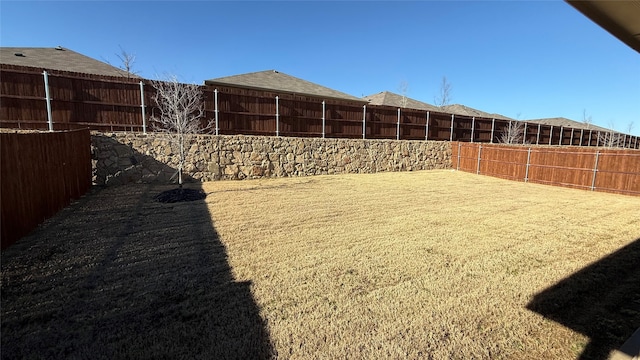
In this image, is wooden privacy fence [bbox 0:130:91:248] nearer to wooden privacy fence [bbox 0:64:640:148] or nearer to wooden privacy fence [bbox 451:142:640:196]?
wooden privacy fence [bbox 0:64:640:148]

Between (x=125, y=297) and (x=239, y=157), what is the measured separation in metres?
9.00

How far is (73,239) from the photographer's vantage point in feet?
15.2

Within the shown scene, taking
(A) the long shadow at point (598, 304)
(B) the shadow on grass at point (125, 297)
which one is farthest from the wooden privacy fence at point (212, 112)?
(A) the long shadow at point (598, 304)

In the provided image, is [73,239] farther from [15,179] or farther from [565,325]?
[565,325]

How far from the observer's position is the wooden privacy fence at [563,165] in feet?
36.0

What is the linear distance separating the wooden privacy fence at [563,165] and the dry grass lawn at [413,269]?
4.21 meters

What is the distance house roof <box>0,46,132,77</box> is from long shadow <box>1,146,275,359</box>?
13443 millimetres

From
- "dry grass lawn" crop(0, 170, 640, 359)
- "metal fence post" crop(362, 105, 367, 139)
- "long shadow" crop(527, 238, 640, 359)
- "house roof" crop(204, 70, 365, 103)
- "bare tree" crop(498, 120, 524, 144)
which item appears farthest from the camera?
"bare tree" crop(498, 120, 524, 144)

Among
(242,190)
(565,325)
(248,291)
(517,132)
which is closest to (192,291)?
(248,291)

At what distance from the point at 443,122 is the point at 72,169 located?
1943cm

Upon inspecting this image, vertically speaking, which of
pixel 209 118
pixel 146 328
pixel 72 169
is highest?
pixel 209 118

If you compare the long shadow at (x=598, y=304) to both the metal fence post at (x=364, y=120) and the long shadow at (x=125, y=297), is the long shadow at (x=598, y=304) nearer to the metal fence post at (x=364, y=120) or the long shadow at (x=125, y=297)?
the long shadow at (x=125, y=297)

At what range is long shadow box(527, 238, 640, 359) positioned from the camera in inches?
99.2

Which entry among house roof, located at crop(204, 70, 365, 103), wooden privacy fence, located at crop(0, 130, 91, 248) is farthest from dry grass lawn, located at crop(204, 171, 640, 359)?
house roof, located at crop(204, 70, 365, 103)
